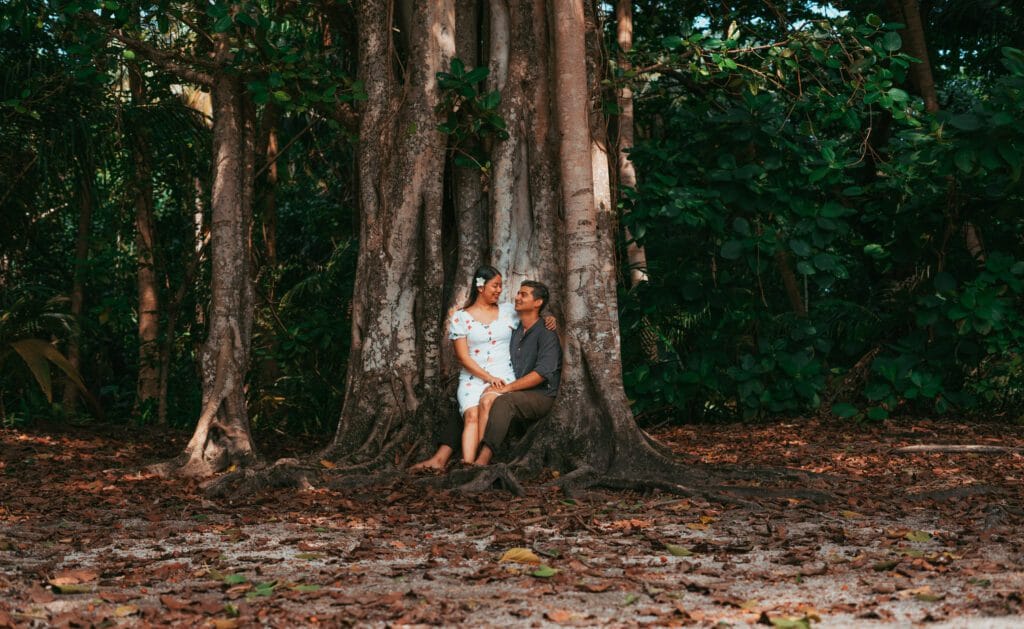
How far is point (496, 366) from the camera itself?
7730 mm

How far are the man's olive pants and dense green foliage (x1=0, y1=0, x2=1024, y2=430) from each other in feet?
5.53

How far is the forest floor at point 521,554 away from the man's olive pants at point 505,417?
26.6 inches

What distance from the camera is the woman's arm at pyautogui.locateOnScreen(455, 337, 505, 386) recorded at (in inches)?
297

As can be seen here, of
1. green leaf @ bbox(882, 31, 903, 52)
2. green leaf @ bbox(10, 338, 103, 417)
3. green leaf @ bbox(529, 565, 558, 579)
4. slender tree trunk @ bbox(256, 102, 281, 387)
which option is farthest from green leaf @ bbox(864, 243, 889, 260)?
green leaf @ bbox(10, 338, 103, 417)

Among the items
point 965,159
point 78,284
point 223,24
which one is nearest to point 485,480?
point 223,24

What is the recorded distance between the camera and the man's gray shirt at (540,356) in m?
7.58

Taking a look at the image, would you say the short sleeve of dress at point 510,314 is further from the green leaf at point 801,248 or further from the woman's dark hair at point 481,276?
the green leaf at point 801,248

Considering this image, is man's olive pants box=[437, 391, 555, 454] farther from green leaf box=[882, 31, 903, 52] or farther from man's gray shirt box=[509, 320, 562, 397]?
green leaf box=[882, 31, 903, 52]

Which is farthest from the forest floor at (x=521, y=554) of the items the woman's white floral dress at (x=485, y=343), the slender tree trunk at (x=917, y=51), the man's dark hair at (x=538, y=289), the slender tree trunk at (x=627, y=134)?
the slender tree trunk at (x=917, y=51)

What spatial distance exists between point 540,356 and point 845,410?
123 inches

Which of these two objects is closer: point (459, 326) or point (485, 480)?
point (485, 480)

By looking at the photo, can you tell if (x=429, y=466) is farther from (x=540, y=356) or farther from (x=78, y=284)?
(x=78, y=284)

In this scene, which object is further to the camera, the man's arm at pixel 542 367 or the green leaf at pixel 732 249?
the green leaf at pixel 732 249

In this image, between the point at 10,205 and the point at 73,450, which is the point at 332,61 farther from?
the point at 73,450
